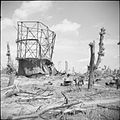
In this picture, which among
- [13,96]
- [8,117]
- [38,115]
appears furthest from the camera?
→ [13,96]

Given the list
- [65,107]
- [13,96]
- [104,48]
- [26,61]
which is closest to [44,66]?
[26,61]

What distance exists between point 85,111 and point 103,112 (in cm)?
96

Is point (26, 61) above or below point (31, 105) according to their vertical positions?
above

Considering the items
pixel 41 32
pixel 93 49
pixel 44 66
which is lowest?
pixel 44 66

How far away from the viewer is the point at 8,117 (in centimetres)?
534

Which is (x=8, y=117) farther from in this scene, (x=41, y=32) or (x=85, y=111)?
(x=41, y=32)

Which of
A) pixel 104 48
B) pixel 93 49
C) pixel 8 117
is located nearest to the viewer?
pixel 8 117

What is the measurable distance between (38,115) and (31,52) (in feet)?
57.6

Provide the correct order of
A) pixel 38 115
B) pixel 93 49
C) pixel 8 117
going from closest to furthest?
pixel 8 117 < pixel 38 115 < pixel 93 49

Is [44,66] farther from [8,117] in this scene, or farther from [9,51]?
[8,117]

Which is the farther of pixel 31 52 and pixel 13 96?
pixel 31 52

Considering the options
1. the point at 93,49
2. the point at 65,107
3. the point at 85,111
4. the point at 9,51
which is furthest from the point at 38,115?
the point at 9,51

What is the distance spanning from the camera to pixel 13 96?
879cm

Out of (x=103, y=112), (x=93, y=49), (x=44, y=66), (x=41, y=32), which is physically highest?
(x=41, y=32)
